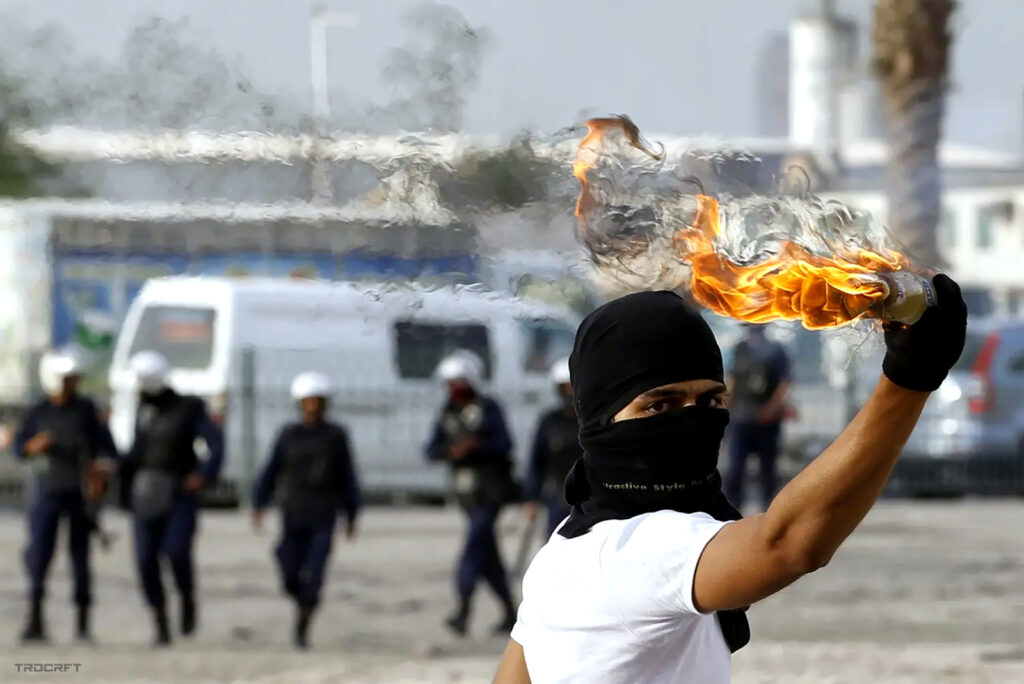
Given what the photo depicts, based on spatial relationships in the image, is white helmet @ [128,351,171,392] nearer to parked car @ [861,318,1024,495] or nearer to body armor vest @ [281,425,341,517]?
body armor vest @ [281,425,341,517]

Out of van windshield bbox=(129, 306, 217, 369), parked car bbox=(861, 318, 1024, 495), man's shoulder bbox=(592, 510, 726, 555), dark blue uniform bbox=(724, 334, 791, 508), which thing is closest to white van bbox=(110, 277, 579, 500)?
van windshield bbox=(129, 306, 217, 369)

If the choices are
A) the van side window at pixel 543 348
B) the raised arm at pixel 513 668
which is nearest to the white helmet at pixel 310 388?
the van side window at pixel 543 348

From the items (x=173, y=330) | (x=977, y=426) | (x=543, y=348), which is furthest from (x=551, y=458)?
(x=977, y=426)

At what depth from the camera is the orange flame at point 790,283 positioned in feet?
6.97

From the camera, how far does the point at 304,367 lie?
16.6 metres

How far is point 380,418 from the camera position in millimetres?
16516

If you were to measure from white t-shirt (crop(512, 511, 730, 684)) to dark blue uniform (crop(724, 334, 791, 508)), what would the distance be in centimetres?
1118

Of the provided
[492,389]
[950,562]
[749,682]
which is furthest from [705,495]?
[492,389]

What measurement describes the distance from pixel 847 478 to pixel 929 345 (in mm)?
174

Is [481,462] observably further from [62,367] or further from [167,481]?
[62,367]

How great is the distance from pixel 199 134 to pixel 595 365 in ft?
16.2

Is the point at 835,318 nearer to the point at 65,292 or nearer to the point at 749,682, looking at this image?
the point at 749,682

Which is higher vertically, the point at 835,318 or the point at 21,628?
the point at 835,318

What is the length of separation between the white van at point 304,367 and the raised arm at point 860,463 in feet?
38.1
